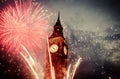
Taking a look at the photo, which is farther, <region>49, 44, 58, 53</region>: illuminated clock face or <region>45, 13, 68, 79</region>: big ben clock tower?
<region>49, 44, 58, 53</region>: illuminated clock face

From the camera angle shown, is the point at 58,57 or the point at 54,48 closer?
the point at 58,57

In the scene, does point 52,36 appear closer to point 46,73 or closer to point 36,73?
point 46,73

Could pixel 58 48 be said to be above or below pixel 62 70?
above

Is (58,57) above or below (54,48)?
below

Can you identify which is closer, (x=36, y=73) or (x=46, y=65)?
(x=36, y=73)

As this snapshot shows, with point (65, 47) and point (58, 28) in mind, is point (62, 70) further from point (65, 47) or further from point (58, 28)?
point (58, 28)

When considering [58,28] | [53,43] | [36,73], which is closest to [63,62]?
[53,43]

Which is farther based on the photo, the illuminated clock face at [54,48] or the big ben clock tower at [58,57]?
the illuminated clock face at [54,48]

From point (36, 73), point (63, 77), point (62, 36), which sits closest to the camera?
point (36, 73)

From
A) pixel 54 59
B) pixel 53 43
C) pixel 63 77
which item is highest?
pixel 53 43

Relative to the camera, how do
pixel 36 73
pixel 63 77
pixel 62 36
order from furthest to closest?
pixel 62 36 → pixel 63 77 → pixel 36 73
